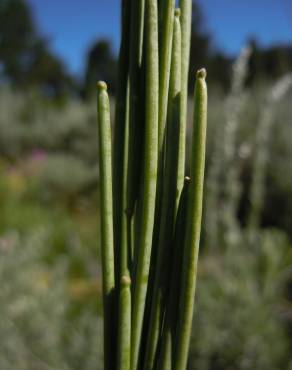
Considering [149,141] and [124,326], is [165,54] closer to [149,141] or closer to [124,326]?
[149,141]

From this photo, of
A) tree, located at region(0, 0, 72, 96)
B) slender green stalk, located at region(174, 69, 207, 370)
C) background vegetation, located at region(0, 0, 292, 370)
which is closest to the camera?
slender green stalk, located at region(174, 69, 207, 370)

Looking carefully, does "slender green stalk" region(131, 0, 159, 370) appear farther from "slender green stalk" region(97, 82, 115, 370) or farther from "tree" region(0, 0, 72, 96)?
"tree" region(0, 0, 72, 96)

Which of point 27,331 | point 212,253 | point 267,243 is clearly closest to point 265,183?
point 212,253

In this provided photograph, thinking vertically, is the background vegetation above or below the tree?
below

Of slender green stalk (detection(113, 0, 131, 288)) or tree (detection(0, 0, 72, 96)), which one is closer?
slender green stalk (detection(113, 0, 131, 288))

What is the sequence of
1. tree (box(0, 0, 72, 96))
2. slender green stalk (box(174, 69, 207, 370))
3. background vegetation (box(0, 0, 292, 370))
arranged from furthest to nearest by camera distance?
tree (box(0, 0, 72, 96)) → background vegetation (box(0, 0, 292, 370)) → slender green stalk (box(174, 69, 207, 370))

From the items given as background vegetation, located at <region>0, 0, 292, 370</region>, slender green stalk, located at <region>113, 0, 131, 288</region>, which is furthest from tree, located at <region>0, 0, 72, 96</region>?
slender green stalk, located at <region>113, 0, 131, 288</region>
